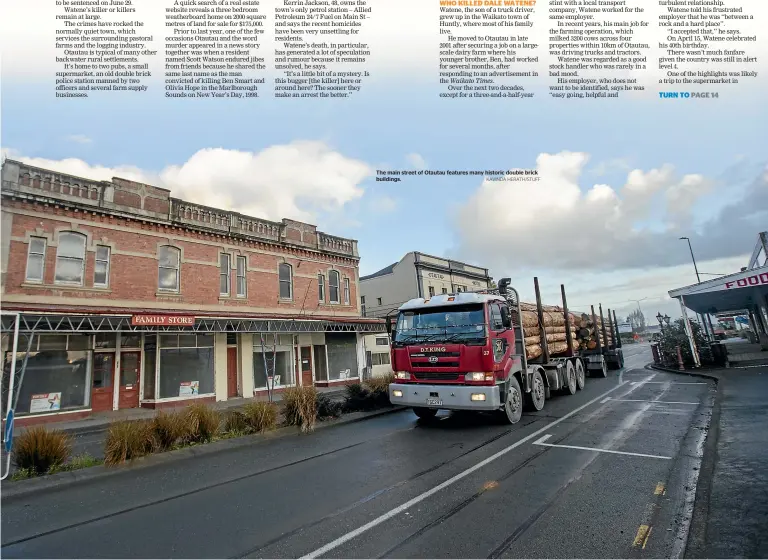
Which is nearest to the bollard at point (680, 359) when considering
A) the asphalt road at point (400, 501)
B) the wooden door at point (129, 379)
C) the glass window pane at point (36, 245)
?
the asphalt road at point (400, 501)

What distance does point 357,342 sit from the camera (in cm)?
2448

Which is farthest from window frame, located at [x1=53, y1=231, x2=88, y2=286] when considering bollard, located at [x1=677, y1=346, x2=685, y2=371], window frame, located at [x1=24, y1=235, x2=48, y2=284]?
bollard, located at [x1=677, y1=346, x2=685, y2=371]

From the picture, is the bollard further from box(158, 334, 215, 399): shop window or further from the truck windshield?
box(158, 334, 215, 399): shop window

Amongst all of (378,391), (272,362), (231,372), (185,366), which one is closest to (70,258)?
(185,366)

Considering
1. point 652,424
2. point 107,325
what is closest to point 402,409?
point 652,424

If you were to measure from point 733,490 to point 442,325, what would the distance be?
5707mm

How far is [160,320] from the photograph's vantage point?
45.0ft

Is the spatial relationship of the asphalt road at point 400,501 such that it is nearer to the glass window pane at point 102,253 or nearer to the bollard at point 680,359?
the glass window pane at point 102,253

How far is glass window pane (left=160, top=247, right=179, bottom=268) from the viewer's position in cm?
1698

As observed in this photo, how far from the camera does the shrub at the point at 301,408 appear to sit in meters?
10.0

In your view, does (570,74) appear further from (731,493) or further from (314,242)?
(314,242)

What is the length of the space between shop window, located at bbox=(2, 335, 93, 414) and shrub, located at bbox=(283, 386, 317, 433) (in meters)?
9.23

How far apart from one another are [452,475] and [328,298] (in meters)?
18.3

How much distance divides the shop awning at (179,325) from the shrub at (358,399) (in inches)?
246
